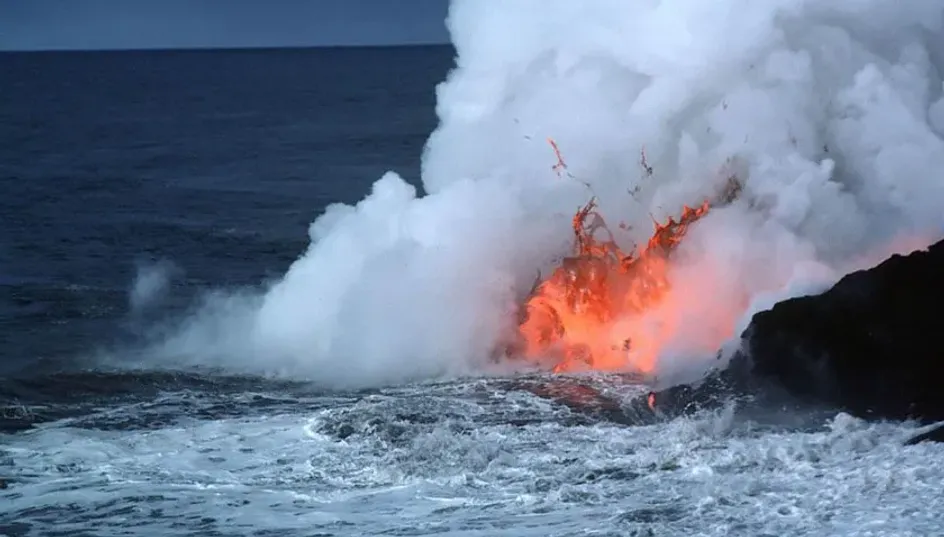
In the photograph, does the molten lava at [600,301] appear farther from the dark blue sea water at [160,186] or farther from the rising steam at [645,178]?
the dark blue sea water at [160,186]

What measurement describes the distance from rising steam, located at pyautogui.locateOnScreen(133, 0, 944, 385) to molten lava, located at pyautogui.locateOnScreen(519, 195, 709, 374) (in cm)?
52

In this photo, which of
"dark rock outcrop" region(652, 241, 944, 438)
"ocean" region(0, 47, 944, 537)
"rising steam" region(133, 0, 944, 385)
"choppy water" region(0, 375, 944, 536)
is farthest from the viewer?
"rising steam" region(133, 0, 944, 385)

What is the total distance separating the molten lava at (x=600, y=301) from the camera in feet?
75.8

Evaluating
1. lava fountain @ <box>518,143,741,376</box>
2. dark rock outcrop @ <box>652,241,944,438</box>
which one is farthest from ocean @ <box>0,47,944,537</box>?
lava fountain @ <box>518,143,741,376</box>

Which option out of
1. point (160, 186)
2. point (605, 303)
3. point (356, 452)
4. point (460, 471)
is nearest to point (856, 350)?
point (605, 303)

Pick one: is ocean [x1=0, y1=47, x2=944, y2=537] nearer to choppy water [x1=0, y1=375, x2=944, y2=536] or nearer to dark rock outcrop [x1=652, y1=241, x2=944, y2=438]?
choppy water [x1=0, y1=375, x2=944, y2=536]

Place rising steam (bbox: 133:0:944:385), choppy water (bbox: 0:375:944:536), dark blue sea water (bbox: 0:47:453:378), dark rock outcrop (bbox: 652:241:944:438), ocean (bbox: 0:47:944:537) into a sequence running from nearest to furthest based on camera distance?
choppy water (bbox: 0:375:944:536)
ocean (bbox: 0:47:944:537)
dark rock outcrop (bbox: 652:241:944:438)
rising steam (bbox: 133:0:944:385)
dark blue sea water (bbox: 0:47:453:378)

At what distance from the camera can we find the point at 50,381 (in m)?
23.8

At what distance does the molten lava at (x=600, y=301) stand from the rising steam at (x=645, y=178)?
0.52m

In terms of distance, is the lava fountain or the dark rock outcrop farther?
the lava fountain

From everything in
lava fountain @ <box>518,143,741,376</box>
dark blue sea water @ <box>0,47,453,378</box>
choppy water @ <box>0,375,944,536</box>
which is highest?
dark blue sea water @ <box>0,47,453,378</box>

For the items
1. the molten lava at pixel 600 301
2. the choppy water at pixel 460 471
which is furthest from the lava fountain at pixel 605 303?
the choppy water at pixel 460 471

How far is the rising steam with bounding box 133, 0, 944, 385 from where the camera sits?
22.8m

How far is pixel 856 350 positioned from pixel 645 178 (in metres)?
6.65
